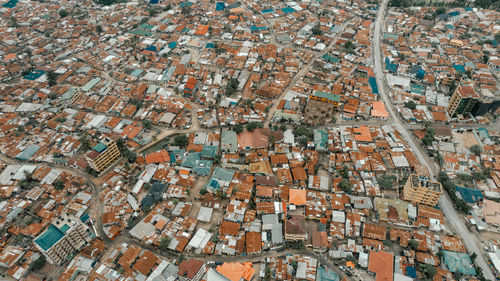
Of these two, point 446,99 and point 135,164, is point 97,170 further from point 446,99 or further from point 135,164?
point 446,99

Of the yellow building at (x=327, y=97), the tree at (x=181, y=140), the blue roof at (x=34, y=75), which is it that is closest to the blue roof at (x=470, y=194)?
the yellow building at (x=327, y=97)

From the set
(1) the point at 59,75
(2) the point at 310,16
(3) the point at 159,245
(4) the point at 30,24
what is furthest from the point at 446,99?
(4) the point at 30,24

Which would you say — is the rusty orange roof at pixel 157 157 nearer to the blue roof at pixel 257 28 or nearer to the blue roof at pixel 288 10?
the blue roof at pixel 257 28

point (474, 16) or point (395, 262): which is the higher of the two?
point (474, 16)

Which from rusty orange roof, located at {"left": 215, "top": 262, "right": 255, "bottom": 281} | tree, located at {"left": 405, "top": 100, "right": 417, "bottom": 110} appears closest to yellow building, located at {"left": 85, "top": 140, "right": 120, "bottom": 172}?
rusty orange roof, located at {"left": 215, "top": 262, "right": 255, "bottom": 281}

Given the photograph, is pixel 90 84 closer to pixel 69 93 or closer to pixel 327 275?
pixel 69 93
